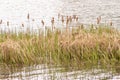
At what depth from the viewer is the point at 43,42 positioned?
38.0 ft

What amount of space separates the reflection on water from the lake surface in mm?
11732

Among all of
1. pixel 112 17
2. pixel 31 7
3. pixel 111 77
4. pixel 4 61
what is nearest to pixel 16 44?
pixel 4 61

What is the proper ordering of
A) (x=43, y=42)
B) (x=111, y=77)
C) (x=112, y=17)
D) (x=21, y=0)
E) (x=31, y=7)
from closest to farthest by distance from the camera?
(x=111, y=77) → (x=43, y=42) → (x=112, y=17) → (x=31, y=7) → (x=21, y=0)

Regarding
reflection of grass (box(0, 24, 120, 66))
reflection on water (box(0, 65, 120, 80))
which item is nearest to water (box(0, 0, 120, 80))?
reflection on water (box(0, 65, 120, 80))

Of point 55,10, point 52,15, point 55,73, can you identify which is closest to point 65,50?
point 55,73

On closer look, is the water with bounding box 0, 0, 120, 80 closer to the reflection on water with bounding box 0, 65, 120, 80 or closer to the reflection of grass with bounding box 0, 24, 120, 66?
the reflection on water with bounding box 0, 65, 120, 80

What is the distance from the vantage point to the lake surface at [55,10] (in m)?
24.3

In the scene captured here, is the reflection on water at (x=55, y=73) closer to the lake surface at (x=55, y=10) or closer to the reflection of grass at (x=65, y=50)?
the reflection of grass at (x=65, y=50)

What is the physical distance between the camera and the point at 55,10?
29359 mm

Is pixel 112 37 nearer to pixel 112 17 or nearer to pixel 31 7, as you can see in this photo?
pixel 112 17

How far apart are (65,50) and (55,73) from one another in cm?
139

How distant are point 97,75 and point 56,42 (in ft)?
7.04

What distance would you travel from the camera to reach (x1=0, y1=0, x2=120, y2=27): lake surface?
79.9 ft

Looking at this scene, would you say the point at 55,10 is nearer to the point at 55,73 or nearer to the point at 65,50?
the point at 65,50
